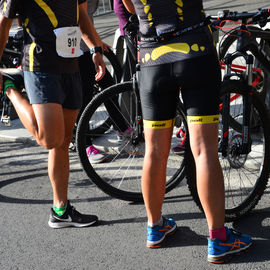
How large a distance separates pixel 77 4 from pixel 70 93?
57cm

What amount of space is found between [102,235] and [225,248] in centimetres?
88

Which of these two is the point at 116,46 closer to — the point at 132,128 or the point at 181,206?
the point at 132,128

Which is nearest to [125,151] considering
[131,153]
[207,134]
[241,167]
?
[131,153]

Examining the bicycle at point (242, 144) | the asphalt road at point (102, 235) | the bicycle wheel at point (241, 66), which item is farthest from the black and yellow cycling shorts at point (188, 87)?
the bicycle wheel at point (241, 66)

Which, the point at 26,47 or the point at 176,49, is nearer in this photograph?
the point at 176,49

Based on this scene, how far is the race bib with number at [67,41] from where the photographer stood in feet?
10.4

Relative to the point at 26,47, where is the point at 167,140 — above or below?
below

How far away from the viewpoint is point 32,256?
330 cm

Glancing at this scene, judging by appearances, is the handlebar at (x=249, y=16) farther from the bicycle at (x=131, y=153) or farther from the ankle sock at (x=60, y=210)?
the ankle sock at (x=60, y=210)

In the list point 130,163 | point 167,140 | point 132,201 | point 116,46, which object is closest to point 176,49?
point 167,140

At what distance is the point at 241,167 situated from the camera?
3697 mm

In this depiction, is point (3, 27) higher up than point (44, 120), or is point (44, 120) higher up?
point (3, 27)

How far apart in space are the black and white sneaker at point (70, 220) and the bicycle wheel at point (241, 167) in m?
0.79

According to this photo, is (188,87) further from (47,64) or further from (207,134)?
(47,64)
